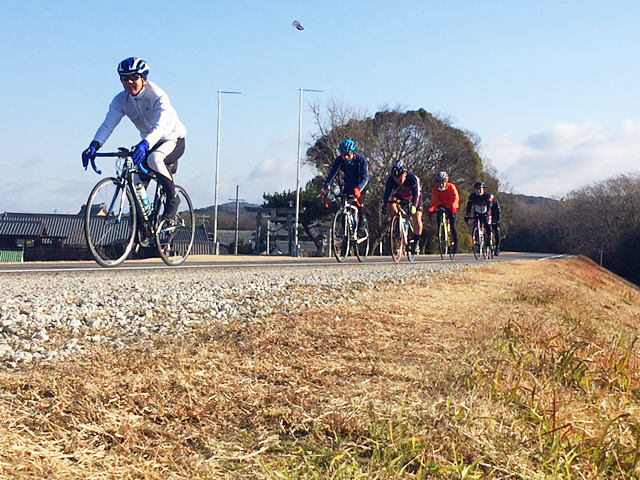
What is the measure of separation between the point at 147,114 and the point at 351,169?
498 cm

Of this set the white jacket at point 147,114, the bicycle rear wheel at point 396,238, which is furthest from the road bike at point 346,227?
the white jacket at point 147,114

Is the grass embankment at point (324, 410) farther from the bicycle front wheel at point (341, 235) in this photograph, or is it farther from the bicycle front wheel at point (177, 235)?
the bicycle front wheel at point (341, 235)

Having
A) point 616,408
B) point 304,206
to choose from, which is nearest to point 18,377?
point 616,408

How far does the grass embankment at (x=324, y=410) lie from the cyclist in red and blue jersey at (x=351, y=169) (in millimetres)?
8088

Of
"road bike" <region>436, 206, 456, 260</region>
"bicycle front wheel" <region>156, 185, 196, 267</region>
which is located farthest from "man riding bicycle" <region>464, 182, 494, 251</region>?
"bicycle front wheel" <region>156, 185, 196, 267</region>

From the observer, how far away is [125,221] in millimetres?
7637

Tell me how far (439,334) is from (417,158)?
47.1 metres

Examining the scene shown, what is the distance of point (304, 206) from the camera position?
58.4m

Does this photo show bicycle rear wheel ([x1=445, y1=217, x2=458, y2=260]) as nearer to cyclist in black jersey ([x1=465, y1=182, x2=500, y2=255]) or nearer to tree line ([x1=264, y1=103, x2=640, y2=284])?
cyclist in black jersey ([x1=465, y1=182, x2=500, y2=255])

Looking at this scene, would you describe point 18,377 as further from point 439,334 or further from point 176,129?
point 176,129

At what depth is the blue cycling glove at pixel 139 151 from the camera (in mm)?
7402

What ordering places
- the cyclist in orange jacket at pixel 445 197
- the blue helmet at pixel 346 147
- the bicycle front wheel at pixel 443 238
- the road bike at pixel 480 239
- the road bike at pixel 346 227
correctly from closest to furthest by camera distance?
the blue helmet at pixel 346 147 < the road bike at pixel 346 227 < the cyclist in orange jacket at pixel 445 197 < the bicycle front wheel at pixel 443 238 < the road bike at pixel 480 239

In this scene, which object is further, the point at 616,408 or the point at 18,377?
the point at 616,408

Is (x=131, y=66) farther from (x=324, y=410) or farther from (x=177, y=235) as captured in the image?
(x=324, y=410)
